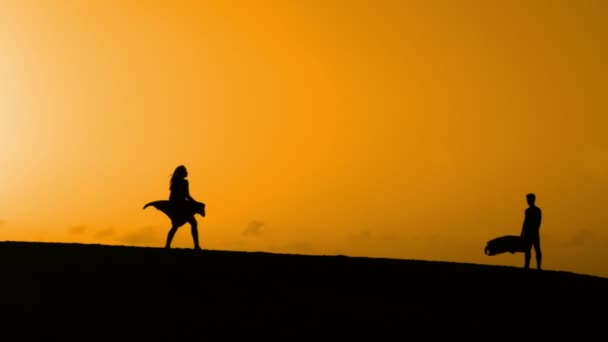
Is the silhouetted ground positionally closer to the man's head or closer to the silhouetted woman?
the silhouetted woman

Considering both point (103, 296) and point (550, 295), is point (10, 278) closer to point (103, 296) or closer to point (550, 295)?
point (103, 296)

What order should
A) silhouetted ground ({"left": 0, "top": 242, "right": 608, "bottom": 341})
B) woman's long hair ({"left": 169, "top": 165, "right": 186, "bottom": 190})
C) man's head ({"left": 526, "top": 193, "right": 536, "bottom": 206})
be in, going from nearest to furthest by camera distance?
silhouetted ground ({"left": 0, "top": 242, "right": 608, "bottom": 341}), woman's long hair ({"left": 169, "top": 165, "right": 186, "bottom": 190}), man's head ({"left": 526, "top": 193, "right": 536, "bottom": 206})

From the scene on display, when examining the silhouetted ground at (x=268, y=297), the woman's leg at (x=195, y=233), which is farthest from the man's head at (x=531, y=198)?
the woman's leg at (x=195, y=233)

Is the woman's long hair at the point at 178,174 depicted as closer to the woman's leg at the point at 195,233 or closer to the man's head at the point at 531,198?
the woman's leg at the point at 195,233

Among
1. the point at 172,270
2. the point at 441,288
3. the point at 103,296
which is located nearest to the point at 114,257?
the point at 172,270

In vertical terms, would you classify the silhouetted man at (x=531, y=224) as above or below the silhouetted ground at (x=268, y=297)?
above

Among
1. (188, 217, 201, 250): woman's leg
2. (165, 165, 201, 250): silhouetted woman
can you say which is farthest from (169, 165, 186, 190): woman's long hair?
(188, 217, 201, 250): woman's leg

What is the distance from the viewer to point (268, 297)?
18703 mm

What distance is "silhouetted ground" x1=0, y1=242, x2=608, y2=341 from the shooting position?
53.7ft

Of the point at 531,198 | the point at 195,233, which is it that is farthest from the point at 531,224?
the point at 195,233

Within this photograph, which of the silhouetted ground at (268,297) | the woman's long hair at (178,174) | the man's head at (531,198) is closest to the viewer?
the silhouetted ground at (268,297)

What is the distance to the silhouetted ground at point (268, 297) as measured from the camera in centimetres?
1638

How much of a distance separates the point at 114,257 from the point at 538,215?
1045 centimetres

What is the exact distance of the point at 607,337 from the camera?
17812 mm
